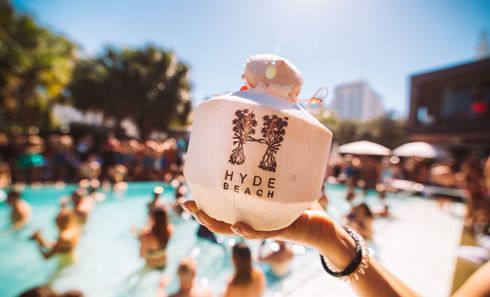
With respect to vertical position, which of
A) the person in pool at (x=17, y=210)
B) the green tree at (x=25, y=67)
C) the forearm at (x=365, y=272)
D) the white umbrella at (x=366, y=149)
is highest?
the green tree at (x=25, y=67)

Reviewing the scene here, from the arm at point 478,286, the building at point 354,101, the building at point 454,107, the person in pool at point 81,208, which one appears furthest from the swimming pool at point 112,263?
the building at point 354,101

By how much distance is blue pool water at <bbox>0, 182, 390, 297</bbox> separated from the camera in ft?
14.2

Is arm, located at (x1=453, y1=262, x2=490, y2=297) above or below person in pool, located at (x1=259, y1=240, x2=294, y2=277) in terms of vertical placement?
above

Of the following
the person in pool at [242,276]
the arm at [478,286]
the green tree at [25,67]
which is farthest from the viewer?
the green tree at [25,67]

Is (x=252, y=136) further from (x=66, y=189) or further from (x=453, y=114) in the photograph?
(x=453, y=114)

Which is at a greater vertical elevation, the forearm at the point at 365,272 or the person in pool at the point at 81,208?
the forearm at the point at 365,272

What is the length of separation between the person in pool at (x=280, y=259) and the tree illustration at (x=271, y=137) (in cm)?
343

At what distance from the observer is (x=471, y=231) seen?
20.2 ft

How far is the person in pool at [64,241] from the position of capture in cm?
411

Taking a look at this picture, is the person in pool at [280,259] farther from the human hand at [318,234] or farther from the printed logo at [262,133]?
the printed logo at [262,133]

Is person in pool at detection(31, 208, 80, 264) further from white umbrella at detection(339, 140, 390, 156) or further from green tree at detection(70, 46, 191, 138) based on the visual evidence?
green tree at detection(70, 46, 191, 138)

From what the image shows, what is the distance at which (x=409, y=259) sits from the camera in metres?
4.54

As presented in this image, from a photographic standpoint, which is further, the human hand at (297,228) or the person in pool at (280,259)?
the person in pool at (280,259)

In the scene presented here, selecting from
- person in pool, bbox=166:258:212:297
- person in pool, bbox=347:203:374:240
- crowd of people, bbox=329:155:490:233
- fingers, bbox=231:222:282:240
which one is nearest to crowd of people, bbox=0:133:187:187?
person in pool, bbox=166:258:212:297
